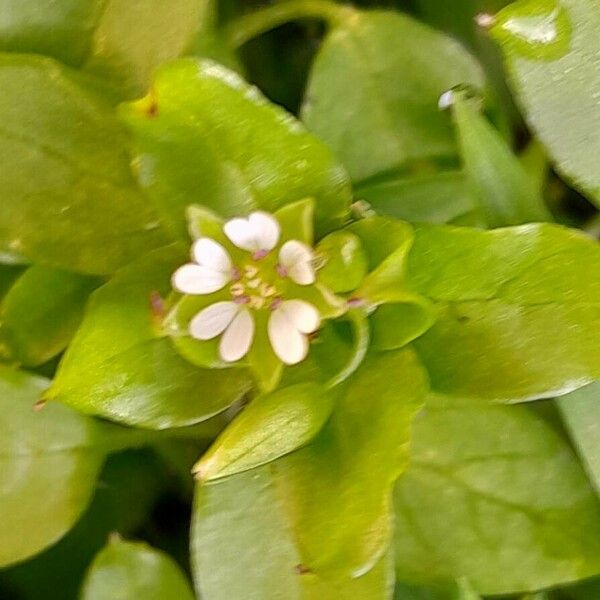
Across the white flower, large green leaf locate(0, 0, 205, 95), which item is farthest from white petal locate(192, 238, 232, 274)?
large green leaf locate(0, 0, 205, 95)

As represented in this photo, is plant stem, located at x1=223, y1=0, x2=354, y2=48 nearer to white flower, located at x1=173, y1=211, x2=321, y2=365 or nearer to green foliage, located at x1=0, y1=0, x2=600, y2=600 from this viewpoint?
green foliage, located at x1=0, y1=0, x2=600, y2=600

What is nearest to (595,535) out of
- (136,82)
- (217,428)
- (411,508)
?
(411,508)

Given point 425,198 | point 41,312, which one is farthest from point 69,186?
point 425,198

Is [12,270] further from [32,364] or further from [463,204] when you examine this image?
[463,204]

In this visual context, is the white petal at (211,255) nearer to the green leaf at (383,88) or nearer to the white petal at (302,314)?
the white petal at (302,314)

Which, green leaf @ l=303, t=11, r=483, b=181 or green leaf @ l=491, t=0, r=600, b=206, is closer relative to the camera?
green leaf @ l=491, t=0, r=600, b=206
